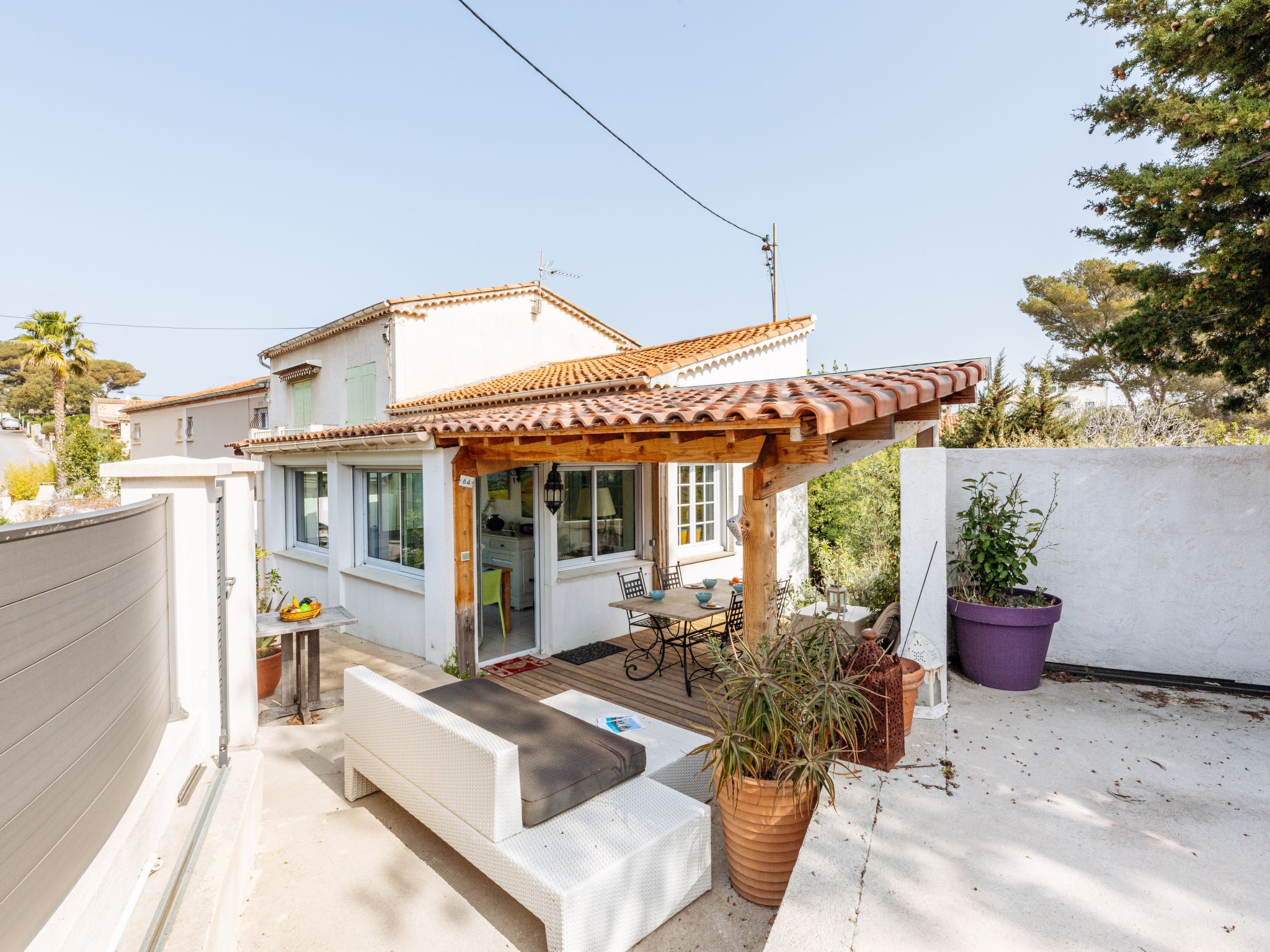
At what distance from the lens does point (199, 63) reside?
1005cm

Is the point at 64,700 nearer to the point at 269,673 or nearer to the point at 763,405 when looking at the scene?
the point at 763,405

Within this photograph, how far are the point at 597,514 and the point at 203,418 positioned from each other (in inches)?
725

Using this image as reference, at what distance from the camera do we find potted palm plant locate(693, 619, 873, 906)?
3.15m

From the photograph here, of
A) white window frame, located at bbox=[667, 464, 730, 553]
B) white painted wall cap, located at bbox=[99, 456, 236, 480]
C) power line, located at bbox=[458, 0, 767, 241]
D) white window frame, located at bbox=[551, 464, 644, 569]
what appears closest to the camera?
white painted wall cap, located at bbox=[99, 456, 236, 480]

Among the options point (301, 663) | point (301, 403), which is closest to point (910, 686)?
point (301, 663)

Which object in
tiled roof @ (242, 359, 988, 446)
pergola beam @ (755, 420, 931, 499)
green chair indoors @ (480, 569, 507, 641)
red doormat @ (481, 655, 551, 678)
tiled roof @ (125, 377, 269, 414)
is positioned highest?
tiled roof @ (125, 377, 269, 414)

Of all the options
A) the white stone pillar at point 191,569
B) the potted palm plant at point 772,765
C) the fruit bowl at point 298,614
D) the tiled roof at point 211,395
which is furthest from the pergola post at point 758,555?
the tiled roof at point 211,395

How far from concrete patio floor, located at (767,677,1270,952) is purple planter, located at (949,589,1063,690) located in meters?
0.57

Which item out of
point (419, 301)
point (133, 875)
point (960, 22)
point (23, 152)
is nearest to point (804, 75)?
point (960, 22)

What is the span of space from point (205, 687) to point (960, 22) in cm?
1147

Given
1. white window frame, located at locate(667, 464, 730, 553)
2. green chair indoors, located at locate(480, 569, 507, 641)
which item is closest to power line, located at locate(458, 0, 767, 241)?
white window frame, located at locate(667, 464, 730, 553)

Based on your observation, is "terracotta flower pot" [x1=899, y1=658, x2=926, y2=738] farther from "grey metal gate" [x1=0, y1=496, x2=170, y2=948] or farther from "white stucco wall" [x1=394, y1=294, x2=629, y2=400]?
"white stucco wall" [x1=394, y1=294, x2=629, y2=400]

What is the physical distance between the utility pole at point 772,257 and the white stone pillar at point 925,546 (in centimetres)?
1307

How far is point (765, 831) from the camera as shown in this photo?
Answer: 3176 millimetres
